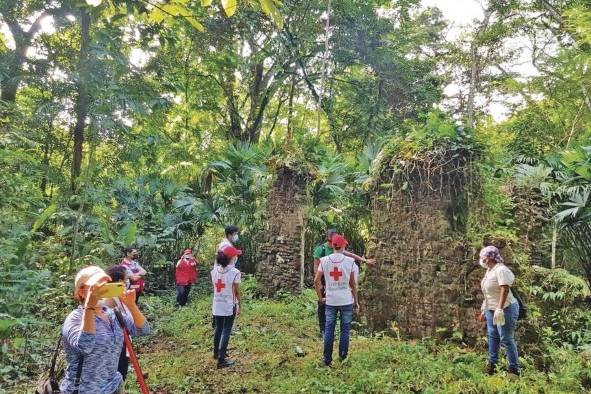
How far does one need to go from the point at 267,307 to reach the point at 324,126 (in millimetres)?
14026

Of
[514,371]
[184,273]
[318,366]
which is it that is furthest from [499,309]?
[184,273]

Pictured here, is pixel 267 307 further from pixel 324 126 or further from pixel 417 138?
pixel 324 126

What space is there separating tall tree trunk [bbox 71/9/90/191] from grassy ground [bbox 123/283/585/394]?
183 inches

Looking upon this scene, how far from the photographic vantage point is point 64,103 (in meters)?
10.2

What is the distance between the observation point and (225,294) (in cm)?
612

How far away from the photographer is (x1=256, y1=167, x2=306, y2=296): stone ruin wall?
11031 millimetres

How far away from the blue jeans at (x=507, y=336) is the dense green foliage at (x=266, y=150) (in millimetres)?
313

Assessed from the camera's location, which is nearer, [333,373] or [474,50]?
[333,373]

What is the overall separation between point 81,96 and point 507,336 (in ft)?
30.1

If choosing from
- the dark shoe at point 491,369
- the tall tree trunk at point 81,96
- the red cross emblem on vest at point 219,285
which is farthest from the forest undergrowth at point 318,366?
the tall tree trunk at point 81,96

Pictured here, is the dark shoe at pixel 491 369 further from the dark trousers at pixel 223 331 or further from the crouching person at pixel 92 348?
the crouching person at pixel 92 348

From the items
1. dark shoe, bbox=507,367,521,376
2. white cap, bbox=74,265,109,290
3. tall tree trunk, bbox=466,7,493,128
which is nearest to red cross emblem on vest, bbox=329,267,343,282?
dark shoe, bbox=507,367,521,376

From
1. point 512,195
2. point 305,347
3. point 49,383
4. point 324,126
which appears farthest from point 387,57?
point 49,383

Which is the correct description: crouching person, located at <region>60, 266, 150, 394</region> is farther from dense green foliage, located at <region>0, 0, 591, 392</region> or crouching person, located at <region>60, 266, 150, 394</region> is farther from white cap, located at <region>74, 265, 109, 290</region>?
dense green foliage, located at <region>0, 0, 591, 392</region>
